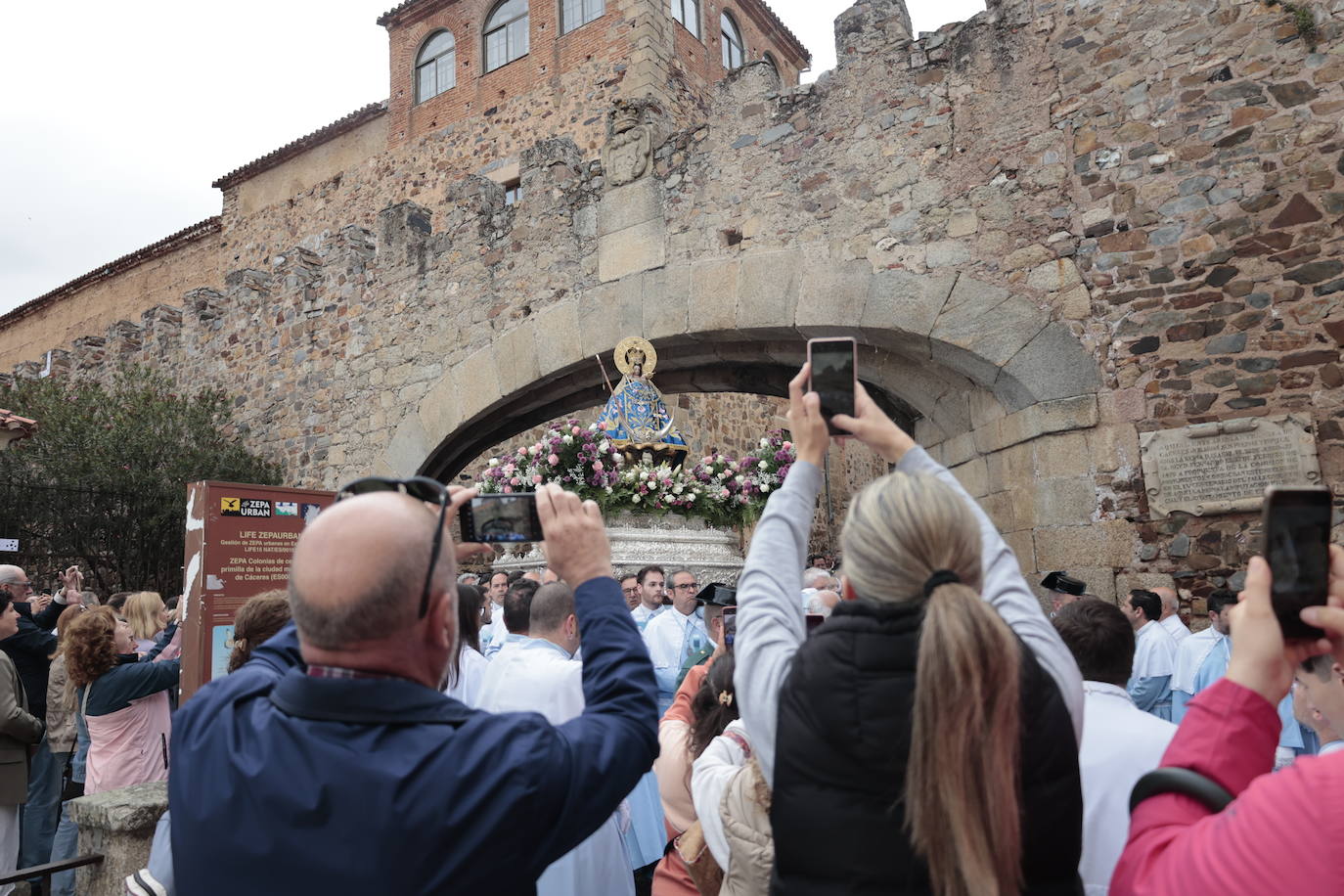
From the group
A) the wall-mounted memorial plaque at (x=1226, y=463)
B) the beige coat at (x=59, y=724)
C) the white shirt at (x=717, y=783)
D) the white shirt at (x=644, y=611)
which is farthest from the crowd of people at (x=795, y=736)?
the wall-mounted memorial plaque at (x=1226, y=463)

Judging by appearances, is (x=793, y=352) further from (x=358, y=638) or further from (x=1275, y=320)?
(x=358, y=638)

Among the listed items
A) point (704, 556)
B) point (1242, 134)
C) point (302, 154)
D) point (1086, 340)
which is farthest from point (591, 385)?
point (302, 154)

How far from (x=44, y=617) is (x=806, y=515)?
19.7 feet

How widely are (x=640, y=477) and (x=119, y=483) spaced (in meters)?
7.80

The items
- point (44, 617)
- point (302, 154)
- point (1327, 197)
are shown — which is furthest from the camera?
Result: point (302, 154)

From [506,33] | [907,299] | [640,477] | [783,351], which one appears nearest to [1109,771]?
[640,477]

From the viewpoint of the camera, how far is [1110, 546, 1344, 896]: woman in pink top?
0.97 metres

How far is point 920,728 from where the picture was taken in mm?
1213

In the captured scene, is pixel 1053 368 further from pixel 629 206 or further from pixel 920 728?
pixel 920 728

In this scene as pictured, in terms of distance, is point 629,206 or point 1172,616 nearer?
point 1172,616

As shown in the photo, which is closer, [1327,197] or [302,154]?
[1327,197]

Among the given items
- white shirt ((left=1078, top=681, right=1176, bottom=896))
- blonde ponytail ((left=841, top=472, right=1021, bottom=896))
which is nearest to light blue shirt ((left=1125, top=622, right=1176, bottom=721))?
white shirt ((left=1078, top=681, right=1176, bottom=896))

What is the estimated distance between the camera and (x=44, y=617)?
19.1 ft

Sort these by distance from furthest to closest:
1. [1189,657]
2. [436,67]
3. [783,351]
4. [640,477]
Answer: [436,67]
[783,351]
[640,477]
[1189,657]
